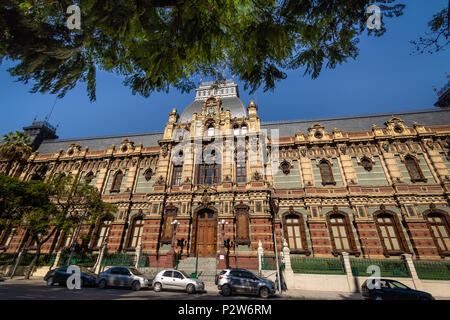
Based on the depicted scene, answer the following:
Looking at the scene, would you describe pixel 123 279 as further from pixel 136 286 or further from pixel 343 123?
pixel 343 123

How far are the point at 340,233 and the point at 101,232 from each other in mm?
23533

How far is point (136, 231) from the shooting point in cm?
2122

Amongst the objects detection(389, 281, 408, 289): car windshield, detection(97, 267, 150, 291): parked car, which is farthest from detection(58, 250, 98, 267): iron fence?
detection(389, 281, 408, 289): car windshield

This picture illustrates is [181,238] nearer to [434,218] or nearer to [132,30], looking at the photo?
[132,30]

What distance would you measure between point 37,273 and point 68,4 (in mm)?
23629

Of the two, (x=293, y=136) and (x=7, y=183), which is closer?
(x=7, y=183)

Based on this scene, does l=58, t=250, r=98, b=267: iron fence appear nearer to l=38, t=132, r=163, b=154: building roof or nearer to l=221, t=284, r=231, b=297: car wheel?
l=221, t=284, r=231, b=297: car wheel

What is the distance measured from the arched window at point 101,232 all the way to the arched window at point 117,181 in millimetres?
3521

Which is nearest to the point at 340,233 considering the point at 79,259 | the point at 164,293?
the point at 164,293

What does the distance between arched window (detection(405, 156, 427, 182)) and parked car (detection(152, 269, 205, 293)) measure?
69.6 feet

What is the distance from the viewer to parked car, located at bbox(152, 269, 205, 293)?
12.2 metres
